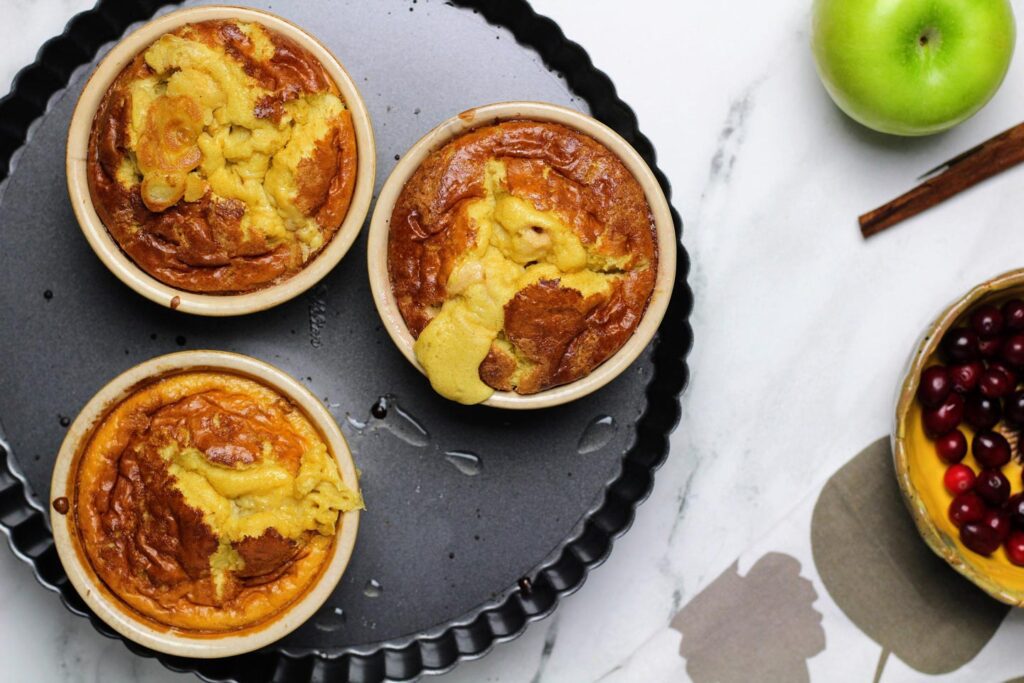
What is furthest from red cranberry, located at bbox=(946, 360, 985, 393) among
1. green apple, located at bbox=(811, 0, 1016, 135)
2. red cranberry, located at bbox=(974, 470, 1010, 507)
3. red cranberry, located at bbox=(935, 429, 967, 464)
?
green apple, located at bbox=(811, 0, 1016, 135)

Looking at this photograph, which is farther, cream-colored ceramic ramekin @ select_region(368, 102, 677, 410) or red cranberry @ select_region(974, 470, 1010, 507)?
red cranberry @ select_region(974, 470, 1010, 507)

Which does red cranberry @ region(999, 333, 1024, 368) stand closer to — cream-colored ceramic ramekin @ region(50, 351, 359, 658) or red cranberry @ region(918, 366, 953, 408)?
red cranberry @ region(918, 366, 953, 408)

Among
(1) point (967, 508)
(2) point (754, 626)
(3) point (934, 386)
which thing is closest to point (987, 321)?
(3) point (934, 386)

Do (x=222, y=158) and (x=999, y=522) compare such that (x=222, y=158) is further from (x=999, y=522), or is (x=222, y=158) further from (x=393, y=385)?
(x=999, y=522)

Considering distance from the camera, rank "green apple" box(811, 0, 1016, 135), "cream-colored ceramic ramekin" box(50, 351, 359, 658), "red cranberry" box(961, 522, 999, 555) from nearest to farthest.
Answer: "cream-colored ceramic ramekin" box(50, 351, 359, 658) → "green apple" box(811, 0, 1016, 135) → "red cranberry" box(961, 522, 999, 555)

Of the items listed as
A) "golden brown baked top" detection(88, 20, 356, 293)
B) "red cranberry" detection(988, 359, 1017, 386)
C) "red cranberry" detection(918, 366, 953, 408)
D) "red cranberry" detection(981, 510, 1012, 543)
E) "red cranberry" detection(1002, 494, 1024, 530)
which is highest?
"golden brown baked top" detection(88, 20, 356, 293)

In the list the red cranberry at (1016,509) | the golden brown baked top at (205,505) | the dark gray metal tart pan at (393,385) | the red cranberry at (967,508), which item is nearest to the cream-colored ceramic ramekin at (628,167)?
the dark gray metal tart pan at (393,385)

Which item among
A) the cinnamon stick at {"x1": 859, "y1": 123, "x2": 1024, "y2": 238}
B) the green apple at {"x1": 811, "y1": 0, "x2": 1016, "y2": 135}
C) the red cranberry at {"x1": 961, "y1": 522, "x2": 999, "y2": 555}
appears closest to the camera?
the green apple at {"x1": 811, "y1": 0, "x2": 1016, "y2": 135}
